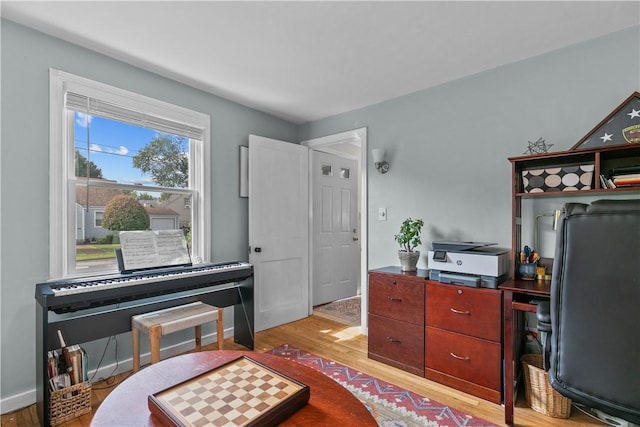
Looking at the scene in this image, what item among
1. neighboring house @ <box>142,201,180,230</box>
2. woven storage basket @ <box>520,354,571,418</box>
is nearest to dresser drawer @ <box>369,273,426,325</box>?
woven storage basket @ <box>520,354,571,418</box>

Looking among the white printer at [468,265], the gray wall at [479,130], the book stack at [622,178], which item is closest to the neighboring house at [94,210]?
the gray wall at [479,130]

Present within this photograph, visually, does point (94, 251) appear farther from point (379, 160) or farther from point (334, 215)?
point (334, 215)

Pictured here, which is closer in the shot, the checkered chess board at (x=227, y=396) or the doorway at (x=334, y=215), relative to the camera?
the checkered chess board at (x=227, y=396)

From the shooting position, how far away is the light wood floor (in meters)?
1.95

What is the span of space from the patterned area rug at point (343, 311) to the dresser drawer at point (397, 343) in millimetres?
947

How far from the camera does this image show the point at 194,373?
142 cm

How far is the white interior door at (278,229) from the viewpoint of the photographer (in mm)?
3447

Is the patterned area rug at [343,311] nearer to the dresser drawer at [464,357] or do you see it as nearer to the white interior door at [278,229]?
the white interior door at [278,229]

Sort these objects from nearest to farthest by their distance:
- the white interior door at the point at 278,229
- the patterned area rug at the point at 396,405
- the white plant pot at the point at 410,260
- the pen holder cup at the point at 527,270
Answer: the patterned area rug at the point at 396,405 → the pen holder cup at the point at 527,270 → the white plant pot at the point at 410,260 → the white interior door at the point at 278,229

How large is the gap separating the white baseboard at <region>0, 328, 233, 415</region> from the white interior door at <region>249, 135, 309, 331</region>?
606mm

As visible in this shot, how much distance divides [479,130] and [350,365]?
2.25m

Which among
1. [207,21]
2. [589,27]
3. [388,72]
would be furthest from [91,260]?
[589,27]

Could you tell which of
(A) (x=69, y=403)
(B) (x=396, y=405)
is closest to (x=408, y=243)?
(B) (x=396, y=405)

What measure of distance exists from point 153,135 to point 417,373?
2.98 meters
